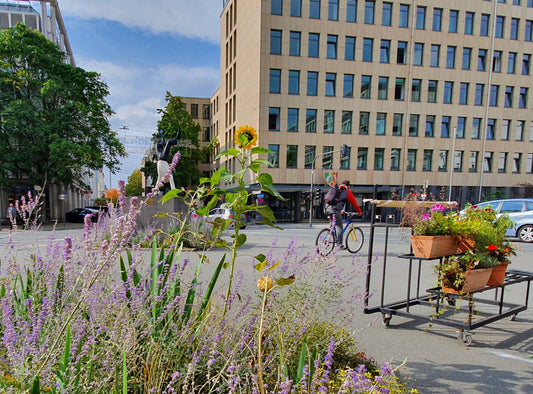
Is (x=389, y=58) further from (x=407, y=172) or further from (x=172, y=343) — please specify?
(x=172, y=343)

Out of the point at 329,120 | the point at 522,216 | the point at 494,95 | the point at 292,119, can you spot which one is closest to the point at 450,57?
the point at 494,95

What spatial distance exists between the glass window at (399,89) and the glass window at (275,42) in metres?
11.4

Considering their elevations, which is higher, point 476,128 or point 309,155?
point 476,128

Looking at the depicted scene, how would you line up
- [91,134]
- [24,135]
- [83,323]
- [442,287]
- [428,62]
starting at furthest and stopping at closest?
[428,62], [91,134], [24,135], [442,287], [83,323]

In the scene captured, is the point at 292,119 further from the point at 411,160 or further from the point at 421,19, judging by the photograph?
the point at 421,19

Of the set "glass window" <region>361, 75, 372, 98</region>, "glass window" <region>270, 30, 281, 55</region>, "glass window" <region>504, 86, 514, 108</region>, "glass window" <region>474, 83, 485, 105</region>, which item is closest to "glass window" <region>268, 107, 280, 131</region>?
"glass window" <region>270, 30, 281, 55</region>

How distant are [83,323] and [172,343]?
424 millimetres

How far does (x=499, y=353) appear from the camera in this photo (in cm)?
304

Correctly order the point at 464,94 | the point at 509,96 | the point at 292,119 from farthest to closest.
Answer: the point at 509,96, the point at 464,94, the point at 292,119

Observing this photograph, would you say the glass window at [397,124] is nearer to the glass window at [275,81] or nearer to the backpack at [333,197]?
the glass window at [275,81]

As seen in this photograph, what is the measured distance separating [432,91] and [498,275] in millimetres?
31463

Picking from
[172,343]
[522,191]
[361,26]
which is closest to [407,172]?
[522,191]

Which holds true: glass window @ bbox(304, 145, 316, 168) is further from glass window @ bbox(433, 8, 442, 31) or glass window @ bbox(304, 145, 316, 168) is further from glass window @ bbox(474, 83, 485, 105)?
glass window @ bbox(474, 83, 485, 105)

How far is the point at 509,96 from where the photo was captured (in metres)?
31.2
